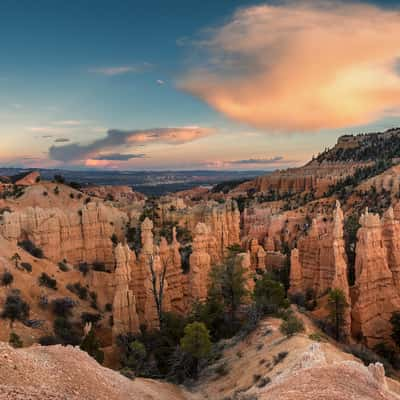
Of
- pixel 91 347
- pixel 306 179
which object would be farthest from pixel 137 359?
pixel 306 179

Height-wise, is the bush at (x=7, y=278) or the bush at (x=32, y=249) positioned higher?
the bush at (x=32, y=249)

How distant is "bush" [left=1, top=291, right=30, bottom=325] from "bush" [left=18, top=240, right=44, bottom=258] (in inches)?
367

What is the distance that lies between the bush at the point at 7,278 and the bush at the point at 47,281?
2921mm

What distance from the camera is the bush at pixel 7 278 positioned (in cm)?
2930

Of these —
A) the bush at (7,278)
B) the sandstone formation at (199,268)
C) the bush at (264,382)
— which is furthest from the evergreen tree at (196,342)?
the bush at (7,278)

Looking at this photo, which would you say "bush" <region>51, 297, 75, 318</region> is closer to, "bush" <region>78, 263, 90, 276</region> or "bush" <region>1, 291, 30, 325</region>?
"bush" <region>1, 291, 30, 325</region>

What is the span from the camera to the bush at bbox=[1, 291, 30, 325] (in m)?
26.2

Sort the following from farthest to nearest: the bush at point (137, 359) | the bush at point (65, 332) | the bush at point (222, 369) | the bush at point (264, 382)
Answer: the bush at point (65, 332) → the bush at point (137, 359) → the bush at point (222, 369) → the bush at point (264, 382)

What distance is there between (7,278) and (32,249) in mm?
8523

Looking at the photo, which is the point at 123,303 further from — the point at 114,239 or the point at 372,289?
the point at 372,289

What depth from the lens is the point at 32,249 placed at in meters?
37.8

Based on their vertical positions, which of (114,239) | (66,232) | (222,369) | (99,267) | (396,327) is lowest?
(396,327)

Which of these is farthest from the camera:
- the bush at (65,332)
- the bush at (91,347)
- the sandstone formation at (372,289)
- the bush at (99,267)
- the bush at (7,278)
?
the bush at (99,267)

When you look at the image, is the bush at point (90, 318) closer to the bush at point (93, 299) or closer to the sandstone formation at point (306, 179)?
the bush at point (93, 299)
